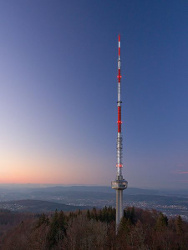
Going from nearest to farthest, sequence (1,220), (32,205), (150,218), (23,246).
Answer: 1. (23,246)
2. (150,218)
3. (1,220)
4. (32,205)

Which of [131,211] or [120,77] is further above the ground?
[120,77]

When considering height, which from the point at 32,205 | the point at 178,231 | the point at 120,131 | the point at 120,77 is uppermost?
the point at 120,77

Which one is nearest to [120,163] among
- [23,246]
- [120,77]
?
[120,77]

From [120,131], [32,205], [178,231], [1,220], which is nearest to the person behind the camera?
[178,231]

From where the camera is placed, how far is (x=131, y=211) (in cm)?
6969

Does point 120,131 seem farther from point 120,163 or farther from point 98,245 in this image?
point 98,245

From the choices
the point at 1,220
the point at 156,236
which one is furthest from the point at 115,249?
the point at 1,220

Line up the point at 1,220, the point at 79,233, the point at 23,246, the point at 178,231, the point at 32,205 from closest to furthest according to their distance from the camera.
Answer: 1. the point at 23,246
2. the point at 79,233
3. the point at 178,231
4. the point at 1,220
5. the point at 32,205

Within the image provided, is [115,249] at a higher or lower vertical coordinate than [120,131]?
lower

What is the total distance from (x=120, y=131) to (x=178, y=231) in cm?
2886

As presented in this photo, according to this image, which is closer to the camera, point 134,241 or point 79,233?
point 134,241

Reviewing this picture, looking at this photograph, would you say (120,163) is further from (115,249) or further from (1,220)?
(1,220)

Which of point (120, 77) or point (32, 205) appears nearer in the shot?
point (120, 77)

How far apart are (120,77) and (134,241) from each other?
146 feet
